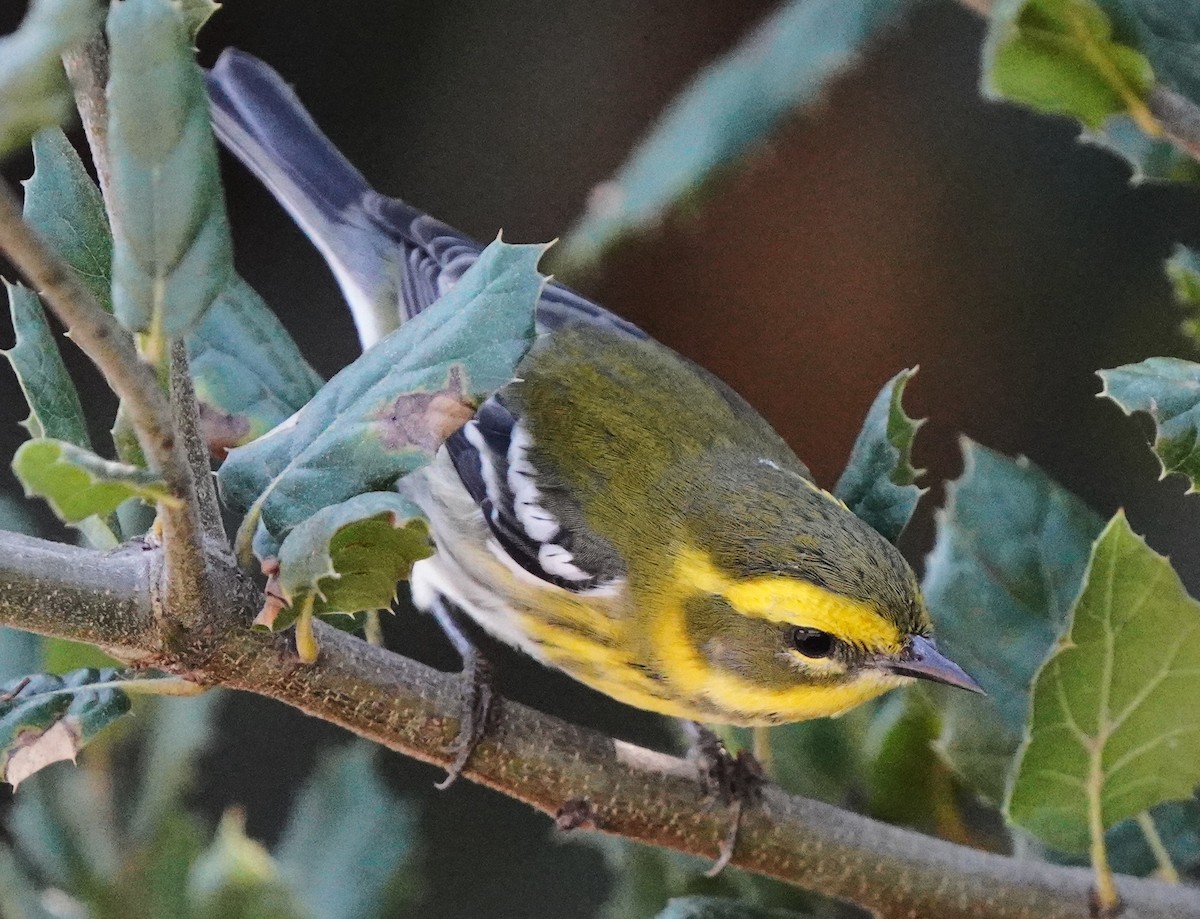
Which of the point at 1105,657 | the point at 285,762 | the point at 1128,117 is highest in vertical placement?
the point at 1128,117

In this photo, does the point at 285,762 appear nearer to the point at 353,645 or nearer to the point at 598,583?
the point at 598,583

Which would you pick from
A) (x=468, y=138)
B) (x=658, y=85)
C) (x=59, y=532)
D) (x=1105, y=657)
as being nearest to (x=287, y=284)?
(x=468, y=138)

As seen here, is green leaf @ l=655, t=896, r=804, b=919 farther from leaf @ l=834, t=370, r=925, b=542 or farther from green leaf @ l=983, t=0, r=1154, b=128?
green leaf @ l=983, t=0, r=1154, b=128

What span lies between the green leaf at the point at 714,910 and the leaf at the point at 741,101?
681mm

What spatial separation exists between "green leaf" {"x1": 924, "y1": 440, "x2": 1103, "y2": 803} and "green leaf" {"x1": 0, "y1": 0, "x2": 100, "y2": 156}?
79cm

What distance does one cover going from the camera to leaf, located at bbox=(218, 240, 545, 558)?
2.46ft

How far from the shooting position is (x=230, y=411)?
1067 millimetres

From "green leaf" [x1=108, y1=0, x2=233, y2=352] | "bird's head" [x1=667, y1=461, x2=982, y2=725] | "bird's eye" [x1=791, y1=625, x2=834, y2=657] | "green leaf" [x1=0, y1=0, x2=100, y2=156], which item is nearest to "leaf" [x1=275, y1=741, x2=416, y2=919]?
"bird's head" [x1=667, y1=461, x2=982, y2=725]

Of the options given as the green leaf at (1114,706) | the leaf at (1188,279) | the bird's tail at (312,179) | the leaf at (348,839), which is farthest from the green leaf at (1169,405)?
the bird's tail at (312,179)

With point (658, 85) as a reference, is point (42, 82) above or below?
above

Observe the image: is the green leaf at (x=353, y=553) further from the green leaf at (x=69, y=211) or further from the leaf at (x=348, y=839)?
the leaf at (x=348, y=839)

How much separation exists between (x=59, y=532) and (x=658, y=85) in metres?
1.16

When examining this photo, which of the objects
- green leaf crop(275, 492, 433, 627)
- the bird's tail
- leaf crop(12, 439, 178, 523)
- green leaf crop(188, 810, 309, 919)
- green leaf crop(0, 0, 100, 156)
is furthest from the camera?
the bird's tail

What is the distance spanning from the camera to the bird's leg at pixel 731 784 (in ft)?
3.34
